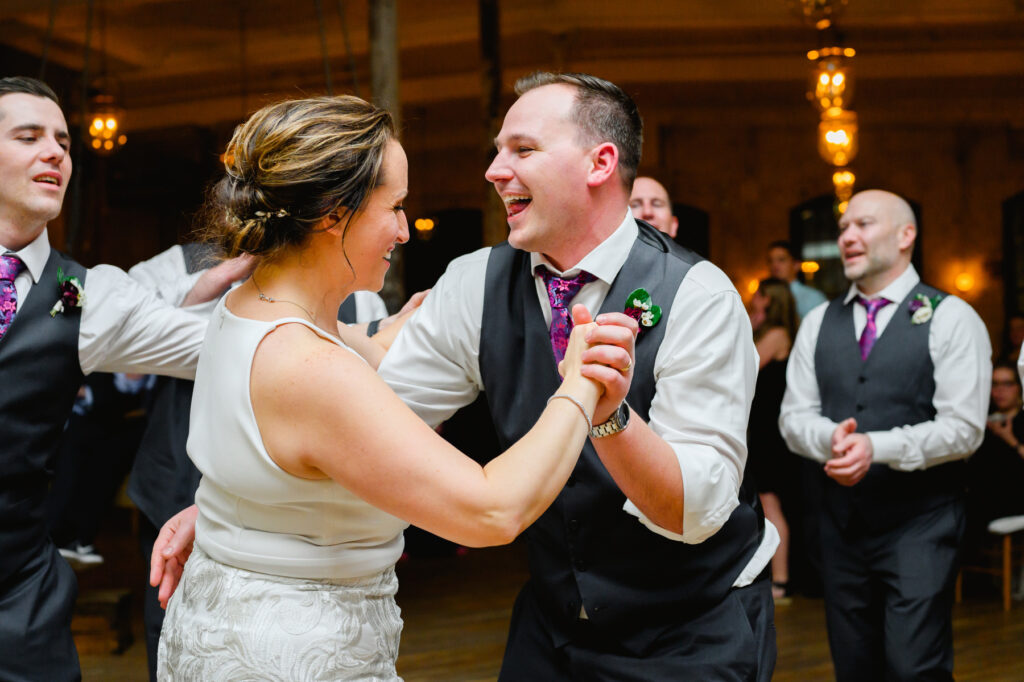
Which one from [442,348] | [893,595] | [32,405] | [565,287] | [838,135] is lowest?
[893,595]

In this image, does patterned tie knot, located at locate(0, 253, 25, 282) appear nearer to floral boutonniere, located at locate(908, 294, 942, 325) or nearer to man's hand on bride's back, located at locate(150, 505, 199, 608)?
man's hand on bride's back, located at locate(150, 505, 199, 608)

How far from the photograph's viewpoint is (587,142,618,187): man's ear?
2.10 meters

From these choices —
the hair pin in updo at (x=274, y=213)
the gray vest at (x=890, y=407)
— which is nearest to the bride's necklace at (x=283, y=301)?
the hair pin in updo at (x=274, y=213)

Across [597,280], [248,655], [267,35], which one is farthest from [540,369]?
[267,35]

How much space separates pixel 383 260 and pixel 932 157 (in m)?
12.0

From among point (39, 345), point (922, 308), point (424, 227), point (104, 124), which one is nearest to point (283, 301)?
point (39, 345)

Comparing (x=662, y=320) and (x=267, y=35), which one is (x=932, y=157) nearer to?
(x=267, y=35)

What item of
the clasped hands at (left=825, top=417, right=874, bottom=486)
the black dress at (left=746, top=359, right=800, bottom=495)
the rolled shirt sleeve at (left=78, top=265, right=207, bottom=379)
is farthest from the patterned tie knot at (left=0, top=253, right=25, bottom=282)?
the black dress at (left=746, top=359, right=800, bottom=495)

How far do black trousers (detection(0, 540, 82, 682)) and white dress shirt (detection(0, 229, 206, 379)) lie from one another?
465 millimetres

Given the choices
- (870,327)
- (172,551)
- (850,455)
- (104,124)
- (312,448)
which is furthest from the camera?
(104,124)

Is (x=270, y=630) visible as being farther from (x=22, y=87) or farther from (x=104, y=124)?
(x=104, y=124)

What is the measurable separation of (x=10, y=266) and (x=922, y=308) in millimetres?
2755

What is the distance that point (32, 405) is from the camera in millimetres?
2285

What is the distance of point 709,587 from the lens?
1.97 metres
